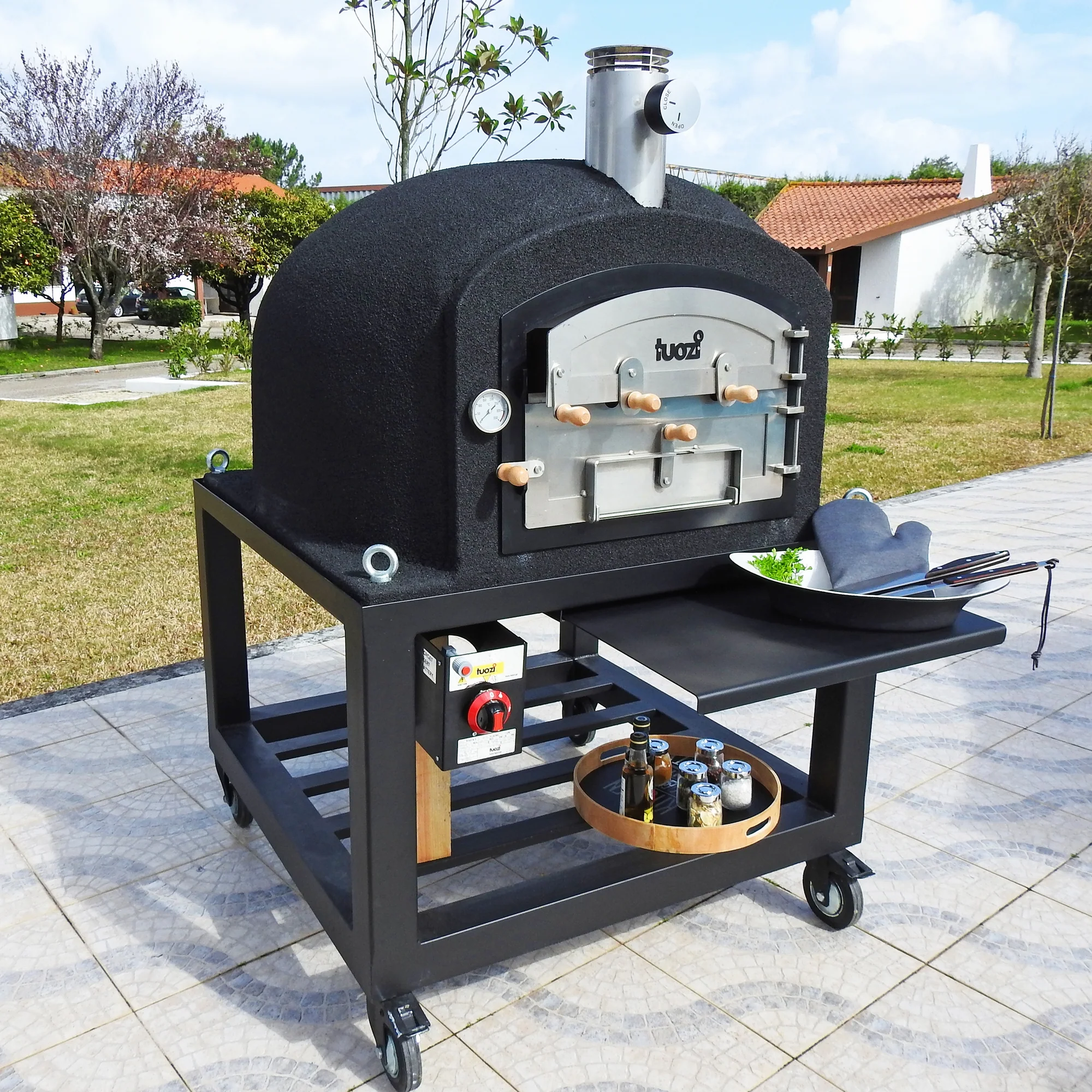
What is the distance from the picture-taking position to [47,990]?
1956mm

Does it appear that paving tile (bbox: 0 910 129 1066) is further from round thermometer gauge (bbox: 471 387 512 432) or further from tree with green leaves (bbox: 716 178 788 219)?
tree with green leaves (bbox: 716 178 788 219)

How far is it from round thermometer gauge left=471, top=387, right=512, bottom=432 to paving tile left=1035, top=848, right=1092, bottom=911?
1.70 metres

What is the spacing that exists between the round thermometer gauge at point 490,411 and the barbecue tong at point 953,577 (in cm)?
67

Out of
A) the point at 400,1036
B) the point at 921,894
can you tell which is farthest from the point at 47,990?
the point at 921,894

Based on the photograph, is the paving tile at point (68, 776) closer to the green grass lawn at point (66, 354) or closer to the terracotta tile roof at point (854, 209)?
the green grass lawn at point (66, 354)

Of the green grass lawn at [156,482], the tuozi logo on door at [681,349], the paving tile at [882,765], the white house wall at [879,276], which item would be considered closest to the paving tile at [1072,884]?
the paving tile at [882,765]

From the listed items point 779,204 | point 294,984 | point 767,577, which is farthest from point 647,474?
point 779,204

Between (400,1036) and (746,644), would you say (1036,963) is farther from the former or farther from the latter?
(400,1036)

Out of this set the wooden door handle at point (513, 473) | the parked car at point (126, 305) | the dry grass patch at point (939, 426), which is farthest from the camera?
the parked car at point (126, 305)

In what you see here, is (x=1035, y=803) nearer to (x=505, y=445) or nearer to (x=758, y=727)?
(x=758, y=727)

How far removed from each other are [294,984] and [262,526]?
2.94ft

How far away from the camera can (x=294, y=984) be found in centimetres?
198

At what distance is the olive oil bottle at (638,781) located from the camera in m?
2.08

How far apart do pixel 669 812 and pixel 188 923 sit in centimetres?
105
